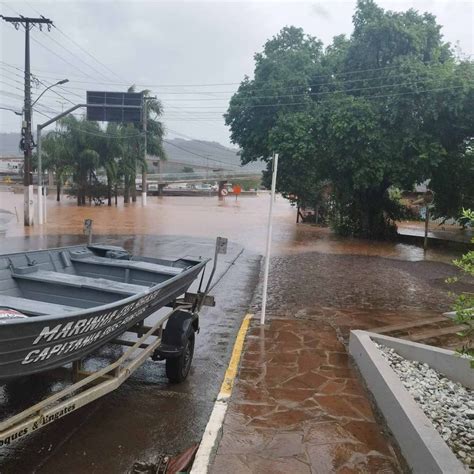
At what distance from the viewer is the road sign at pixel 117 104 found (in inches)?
808

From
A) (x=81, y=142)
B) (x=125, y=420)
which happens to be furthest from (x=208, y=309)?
(x=81, y=142)

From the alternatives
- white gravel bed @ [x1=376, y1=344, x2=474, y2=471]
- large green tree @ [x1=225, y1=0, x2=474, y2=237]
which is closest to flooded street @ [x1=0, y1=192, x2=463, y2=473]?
white gravel bed @ [x1=376, y1=344, x2=474, y2=471]

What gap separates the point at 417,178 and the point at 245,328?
13.1 m

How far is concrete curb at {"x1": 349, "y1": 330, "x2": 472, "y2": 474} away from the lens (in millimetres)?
3104

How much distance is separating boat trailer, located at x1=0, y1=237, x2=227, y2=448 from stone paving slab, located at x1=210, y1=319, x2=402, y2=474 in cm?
72

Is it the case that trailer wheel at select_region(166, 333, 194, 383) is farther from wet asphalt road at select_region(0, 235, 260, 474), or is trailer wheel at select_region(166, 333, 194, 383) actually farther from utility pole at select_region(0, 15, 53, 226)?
utility pole at select_region(0, 15, 53, 226)

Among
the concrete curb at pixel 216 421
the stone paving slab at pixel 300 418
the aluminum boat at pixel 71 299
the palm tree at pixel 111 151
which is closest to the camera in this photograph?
the aluminum boat at pixel 71 299

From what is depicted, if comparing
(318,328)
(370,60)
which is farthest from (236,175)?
(318,328)

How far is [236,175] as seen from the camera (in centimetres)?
8669

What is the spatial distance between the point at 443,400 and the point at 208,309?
180 inches

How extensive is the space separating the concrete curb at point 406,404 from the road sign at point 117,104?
17.3 meters

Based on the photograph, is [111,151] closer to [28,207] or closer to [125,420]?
[28,207]

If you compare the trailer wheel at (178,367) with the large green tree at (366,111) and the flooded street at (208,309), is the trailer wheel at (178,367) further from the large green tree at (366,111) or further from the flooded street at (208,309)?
the large green tree at (366,111)

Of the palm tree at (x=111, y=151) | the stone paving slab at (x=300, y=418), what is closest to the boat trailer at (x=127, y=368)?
the stone paving slab at (x=300, y=418)
